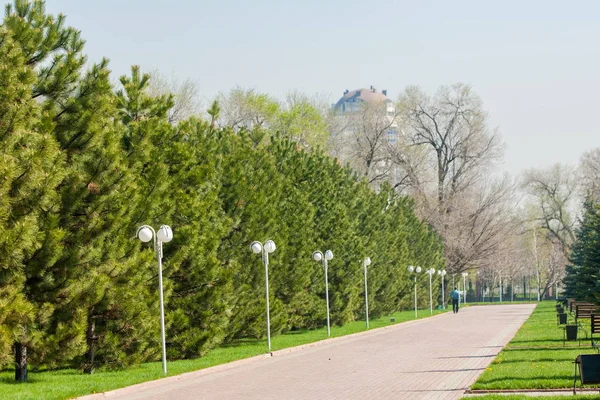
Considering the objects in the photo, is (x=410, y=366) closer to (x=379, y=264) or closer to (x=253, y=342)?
(x=253, y=342)

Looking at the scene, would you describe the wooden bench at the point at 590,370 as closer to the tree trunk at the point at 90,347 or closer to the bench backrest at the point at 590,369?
the bench backrest at the point at 590,369

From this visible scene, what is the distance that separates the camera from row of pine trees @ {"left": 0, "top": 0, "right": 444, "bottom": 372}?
701 inches

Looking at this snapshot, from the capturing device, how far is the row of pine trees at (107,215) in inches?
701

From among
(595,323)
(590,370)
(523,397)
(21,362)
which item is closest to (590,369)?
(590,370)

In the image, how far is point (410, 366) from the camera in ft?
72.4

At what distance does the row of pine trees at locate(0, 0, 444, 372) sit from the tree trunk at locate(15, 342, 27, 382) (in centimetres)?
9

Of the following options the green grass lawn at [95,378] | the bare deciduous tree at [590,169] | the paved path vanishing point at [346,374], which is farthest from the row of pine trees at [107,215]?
the bare deciduous tree at [590,169]

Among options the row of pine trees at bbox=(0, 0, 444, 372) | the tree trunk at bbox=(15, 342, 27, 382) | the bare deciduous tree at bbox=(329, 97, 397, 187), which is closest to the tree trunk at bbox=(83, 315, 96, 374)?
the row of pine trees at bbox=(0, 0, 444, 372)

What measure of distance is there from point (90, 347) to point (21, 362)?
2641 mm

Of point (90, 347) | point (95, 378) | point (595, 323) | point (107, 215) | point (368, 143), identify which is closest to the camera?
point (95, 378)

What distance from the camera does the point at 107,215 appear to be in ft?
66.9

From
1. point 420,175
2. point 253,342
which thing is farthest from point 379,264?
point 420,175

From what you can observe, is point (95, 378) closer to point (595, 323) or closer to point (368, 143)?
point (595, 323)

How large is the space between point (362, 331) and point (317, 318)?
7.06 feet
